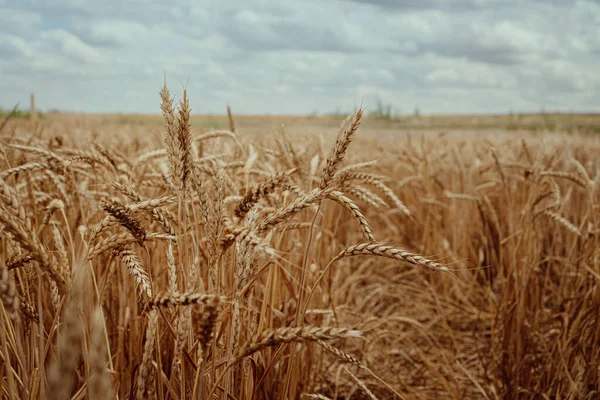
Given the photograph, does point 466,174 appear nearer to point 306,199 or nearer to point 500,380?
point 500,380

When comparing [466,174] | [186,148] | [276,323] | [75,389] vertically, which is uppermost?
[186,148]

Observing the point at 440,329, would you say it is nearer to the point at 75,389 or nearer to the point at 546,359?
the point at 546,359

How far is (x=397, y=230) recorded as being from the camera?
183 inches

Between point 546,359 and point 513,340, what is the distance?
0.62ft

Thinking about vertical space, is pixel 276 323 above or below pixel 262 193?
below

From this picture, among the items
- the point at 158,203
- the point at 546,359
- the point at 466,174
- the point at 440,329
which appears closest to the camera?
the point at 158,203

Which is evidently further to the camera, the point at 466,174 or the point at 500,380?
the point at 466,174

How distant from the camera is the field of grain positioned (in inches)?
37.1

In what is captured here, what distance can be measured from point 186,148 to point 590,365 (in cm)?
211

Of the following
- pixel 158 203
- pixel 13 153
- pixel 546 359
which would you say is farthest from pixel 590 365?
pixel 13 153

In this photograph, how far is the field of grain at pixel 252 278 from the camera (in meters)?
0.94

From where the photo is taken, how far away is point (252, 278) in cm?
112

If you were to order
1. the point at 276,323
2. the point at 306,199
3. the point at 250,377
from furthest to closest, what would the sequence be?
1. the point at 276,323
2. the point at 250,377
3. the point at 306,199

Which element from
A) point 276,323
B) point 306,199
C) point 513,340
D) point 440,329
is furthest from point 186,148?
point 440,329
